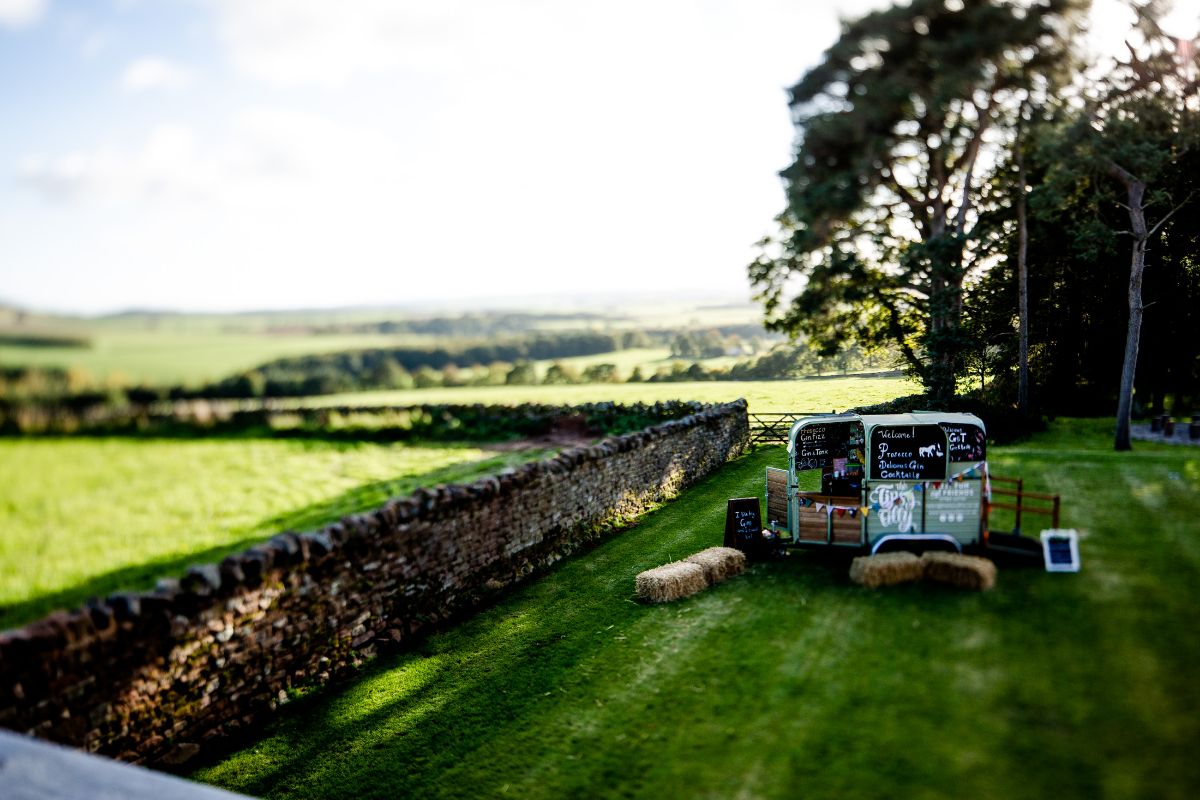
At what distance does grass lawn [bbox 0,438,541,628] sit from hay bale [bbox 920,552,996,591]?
9.84 meters

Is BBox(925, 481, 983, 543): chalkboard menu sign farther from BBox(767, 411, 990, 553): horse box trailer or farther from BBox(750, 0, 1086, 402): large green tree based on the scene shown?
BBox(750, 0, 1086, 402): large green tree

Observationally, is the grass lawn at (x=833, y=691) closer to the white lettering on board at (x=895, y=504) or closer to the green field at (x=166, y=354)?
the white lettering on board at (x=895, y=504)

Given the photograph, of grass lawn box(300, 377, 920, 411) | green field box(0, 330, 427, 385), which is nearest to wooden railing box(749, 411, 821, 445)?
grass lawn box(300, 377, 920, 411)

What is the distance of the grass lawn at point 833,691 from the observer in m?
5.28

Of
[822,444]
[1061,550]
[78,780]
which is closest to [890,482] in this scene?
[822,444]

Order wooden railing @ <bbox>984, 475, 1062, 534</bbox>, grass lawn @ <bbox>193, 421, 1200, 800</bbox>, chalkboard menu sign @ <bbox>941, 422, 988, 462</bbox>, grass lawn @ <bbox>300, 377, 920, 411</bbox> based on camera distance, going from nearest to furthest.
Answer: grass lawn @ <bbox>193, 421, 1200, 800</bbox>, wooden railing @ <bbox>984, 475, 1062, 534</bbox>, chalkboard menu sign @ <bbox>941, 422, 988, 462</bbox>, grass lawn @ <bbox>300, 377, 920, 411</bbox>

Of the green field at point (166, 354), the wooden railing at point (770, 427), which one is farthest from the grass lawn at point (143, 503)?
the wooden railing at point (770, 427)

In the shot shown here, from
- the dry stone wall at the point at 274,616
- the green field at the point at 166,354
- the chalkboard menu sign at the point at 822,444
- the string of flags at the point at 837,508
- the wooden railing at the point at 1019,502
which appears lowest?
the dry stone wall at the point at 274,616

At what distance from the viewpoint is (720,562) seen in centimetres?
1017

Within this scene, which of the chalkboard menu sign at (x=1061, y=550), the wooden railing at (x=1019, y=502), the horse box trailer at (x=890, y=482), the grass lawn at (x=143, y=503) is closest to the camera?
the grass lawn at (x=143, y=503)

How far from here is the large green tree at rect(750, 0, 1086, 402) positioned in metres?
9.49

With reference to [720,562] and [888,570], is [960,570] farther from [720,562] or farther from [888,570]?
[720,562]

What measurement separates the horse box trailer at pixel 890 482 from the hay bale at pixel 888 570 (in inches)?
25.1

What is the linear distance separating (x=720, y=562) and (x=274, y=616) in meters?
6.75
